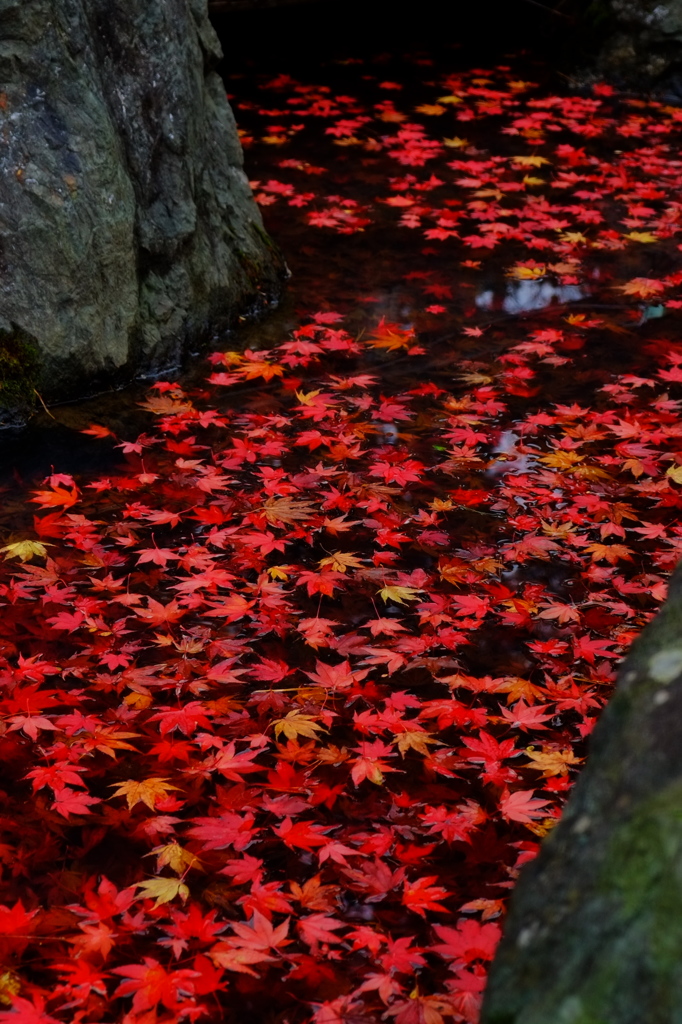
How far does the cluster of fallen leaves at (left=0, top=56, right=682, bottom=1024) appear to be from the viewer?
2340 millimetres

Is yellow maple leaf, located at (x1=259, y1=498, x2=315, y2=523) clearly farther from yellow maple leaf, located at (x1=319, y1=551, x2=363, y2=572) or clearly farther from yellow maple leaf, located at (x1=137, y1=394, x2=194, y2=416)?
yellow maple leaf, located at (x1=137, y1=394, x2=194, y2=416)

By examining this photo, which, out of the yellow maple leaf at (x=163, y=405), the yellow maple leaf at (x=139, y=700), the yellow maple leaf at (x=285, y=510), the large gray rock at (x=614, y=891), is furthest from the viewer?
the yellow maple leaf at (x=163, y=405)

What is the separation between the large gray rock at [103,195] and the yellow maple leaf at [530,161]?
3426 millimetres

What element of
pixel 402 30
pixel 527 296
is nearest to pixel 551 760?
pixel 527 296

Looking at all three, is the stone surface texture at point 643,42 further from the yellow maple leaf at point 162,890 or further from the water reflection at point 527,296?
the yellow maple leaf at point 162,890

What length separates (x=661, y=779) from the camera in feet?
4.44

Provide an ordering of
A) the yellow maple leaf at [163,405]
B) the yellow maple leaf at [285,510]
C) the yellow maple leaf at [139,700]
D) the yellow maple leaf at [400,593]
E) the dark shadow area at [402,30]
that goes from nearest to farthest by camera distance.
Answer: the yellow maple leaf at [139,700] < the yellow maple leaf at [400,593] < the yellow maple leaf at [285,510] < the yellow maple leaf at [163,405] < the dark shadow area at [402,30]

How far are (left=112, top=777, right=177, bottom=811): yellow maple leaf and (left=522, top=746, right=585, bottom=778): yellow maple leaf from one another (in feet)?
3.44

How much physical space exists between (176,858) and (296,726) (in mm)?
555

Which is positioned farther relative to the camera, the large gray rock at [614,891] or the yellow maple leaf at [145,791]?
the yellow maple leaf at [145,791]

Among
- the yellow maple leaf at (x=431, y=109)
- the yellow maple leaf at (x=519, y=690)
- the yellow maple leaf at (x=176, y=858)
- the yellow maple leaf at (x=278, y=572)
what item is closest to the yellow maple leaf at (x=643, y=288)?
the yellow maple leaf at (x=278, y=572)

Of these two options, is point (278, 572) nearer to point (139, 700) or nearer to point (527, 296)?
point (139, 700)

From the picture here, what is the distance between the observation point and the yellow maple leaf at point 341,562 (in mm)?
3709

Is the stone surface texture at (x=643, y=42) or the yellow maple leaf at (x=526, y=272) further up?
the stone surface texture at (x=643, y=42)
